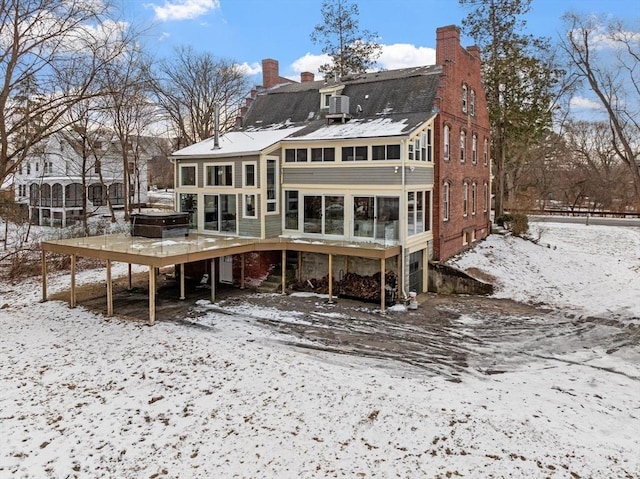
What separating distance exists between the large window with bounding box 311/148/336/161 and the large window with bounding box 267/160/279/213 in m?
1.61

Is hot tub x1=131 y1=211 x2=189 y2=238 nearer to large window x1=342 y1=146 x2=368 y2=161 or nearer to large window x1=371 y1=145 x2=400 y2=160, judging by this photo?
large window x1=342 y1=146 x2=368 y2=161

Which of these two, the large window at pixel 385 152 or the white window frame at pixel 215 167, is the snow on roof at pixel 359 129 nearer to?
the large window at pixel 385 152

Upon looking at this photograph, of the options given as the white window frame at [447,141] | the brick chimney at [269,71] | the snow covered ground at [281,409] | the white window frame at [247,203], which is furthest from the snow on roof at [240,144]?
the snow covered ground at [281,409]

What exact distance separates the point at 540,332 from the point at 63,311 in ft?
50.0

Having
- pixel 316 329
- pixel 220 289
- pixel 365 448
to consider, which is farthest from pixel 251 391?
pixel 220 289

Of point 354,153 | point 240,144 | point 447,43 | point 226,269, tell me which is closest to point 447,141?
point 447,43

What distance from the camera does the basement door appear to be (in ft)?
63.0

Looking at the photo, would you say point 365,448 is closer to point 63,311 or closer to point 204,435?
point 204,435

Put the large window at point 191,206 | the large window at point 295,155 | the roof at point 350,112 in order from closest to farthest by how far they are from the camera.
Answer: the roof at point 350,112
the large window at point 295,155
the large window at point 191,206

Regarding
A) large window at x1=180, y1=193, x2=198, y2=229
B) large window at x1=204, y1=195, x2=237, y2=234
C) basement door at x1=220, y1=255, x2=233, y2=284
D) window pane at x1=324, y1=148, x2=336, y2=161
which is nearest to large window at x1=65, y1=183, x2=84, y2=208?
large window at x1=180, y1=193, x2=198, y2=229

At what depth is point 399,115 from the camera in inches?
760

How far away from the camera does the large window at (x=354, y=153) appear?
1723cm

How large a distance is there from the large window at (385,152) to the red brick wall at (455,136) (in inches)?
127

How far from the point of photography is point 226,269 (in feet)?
63.4
